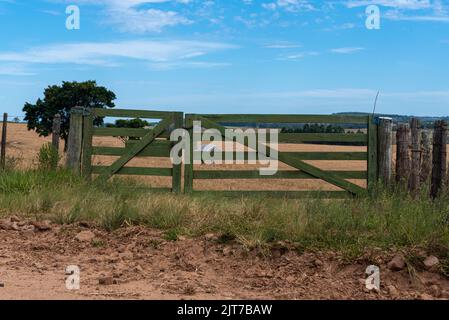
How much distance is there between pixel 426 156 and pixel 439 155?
28cm

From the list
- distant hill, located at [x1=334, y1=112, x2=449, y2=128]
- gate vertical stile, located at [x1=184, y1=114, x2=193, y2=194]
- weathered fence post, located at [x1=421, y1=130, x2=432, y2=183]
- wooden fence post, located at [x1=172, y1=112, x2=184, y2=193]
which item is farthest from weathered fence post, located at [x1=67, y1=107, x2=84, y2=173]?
weathered fence post, located at [x1=421, y1=130, x2=432, y2=183]

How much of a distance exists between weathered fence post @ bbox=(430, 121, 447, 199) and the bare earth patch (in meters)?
4.70

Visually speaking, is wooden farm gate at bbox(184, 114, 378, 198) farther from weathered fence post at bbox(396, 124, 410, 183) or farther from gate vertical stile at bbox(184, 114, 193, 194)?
weathered fence post at bbox(396, 124, 410, 183)

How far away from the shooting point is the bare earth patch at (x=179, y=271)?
5305mm

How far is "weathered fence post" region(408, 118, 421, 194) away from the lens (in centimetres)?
1022

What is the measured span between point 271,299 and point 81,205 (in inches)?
156

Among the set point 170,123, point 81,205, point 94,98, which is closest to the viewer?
point 81,205

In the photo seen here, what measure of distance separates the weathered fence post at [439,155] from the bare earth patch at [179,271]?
470 cm

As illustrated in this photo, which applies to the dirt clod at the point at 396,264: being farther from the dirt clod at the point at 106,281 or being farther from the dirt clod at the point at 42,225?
the dirt clod at the point at 42,225

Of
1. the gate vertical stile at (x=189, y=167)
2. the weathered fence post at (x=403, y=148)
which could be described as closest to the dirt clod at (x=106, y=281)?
the gate vertical stile at (x=189, y=167)

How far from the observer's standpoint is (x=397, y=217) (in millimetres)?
6613
